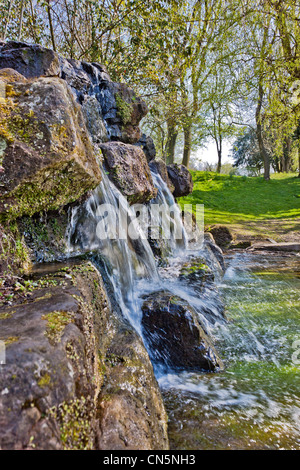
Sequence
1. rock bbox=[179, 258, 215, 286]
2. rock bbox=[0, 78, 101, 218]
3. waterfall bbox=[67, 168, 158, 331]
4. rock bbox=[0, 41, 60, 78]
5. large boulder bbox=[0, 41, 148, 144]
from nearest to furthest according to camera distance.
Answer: rock bbox=[0, 78, 101, 218] < waterfall bbox=[67, 168, 158, 331] < rock bbox=[0, 41, 60, 78] < rock bbox=[179, 258, 215, 286] < large boulder bbox=[0, 41, 148, 144]

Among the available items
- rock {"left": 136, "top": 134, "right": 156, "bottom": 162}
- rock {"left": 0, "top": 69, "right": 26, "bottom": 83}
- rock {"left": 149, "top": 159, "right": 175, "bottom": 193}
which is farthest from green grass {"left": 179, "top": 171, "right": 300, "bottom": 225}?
rock {"left": 0, "top": 69, "right": 26, "bottom": 83}

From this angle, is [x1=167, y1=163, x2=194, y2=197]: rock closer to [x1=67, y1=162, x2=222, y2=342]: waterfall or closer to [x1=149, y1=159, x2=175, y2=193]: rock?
[x1=149, y1=159, x2=175, y2=193]: rock

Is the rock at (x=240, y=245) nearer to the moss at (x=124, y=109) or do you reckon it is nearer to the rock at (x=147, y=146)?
the rock at (x=147, y=146)

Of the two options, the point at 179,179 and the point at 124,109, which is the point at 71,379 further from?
the point at 179,179

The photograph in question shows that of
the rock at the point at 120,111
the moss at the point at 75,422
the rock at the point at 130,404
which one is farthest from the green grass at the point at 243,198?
the moss at the point at 75,422

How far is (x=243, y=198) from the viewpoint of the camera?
62.1 ft

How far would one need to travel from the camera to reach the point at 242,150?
143 feet

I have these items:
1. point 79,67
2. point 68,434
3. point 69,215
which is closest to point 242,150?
point 79,67

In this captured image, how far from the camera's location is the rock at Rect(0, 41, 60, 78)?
421 cm

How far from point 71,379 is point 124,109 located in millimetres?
6900

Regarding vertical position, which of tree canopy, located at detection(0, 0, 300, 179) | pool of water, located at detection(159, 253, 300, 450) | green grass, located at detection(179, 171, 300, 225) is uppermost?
tree canopy, located at detection(0, 0, 300, 179)

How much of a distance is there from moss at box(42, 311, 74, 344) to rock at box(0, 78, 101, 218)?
1.38m

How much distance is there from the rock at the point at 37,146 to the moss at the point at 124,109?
4083 millimetres

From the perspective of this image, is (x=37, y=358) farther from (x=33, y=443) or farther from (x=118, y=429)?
(x=118, y=429)
